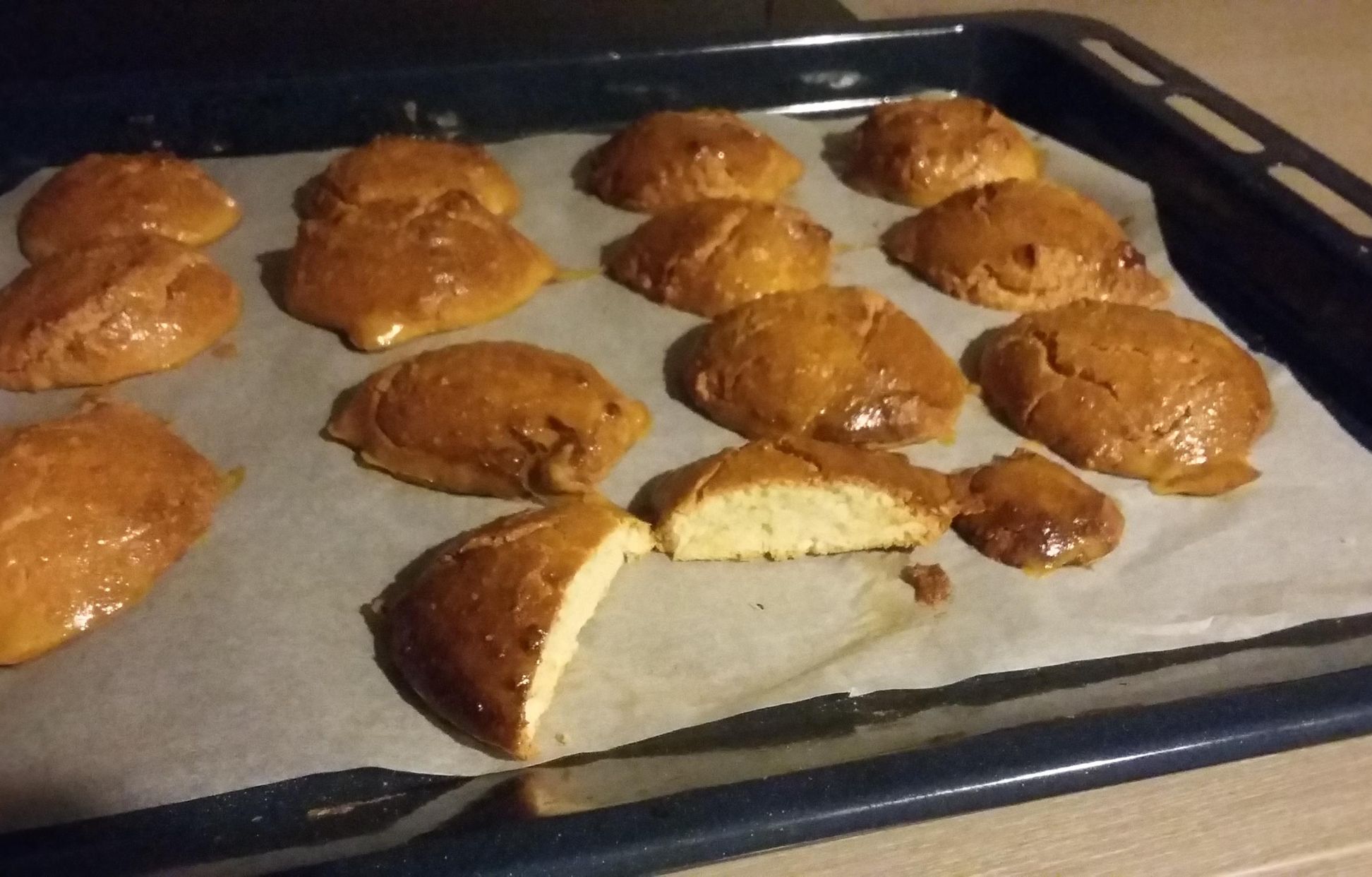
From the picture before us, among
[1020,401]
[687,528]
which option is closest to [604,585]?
[687,528]

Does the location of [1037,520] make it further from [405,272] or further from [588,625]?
[405,272]

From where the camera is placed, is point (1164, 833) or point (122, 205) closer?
point (1164, 833)

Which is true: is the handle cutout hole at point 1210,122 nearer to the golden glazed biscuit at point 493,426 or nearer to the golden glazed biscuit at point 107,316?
the golden glazed biscuit at point 493,426

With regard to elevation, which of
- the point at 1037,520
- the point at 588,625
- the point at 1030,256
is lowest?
the point at 588,625

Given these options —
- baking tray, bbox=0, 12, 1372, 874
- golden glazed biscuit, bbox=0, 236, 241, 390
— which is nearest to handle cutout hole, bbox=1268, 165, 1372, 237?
baking tray, bbox=0, 12, 1372, 874

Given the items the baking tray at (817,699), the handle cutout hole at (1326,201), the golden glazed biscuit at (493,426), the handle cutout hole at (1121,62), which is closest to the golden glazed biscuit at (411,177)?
the baking tray at (817,699)

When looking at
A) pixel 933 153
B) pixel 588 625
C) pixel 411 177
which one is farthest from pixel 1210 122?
pixel 588 625
